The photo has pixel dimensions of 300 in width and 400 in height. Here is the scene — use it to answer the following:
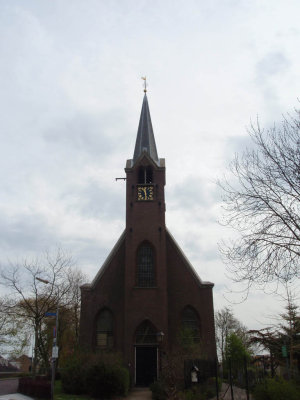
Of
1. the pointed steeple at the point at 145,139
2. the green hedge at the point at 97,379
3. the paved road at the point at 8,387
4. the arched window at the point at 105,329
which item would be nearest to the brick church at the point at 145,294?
the arched window at the point at 105,329

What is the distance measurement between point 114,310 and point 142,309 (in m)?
2.82

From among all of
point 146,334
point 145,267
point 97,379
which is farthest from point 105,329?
point 97,379

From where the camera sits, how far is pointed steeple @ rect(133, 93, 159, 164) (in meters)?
35.7

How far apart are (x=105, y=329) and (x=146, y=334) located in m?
3.60

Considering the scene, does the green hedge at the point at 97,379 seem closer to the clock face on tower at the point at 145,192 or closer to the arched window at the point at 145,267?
the arched window at the point at 145,267

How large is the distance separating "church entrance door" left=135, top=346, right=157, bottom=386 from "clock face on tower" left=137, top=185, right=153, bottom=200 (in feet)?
39.5

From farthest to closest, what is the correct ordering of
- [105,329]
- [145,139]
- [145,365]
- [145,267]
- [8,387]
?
1. [145,139]
2. [145,267]
3. [105,329]
4. [8,387]
5. [145,365]

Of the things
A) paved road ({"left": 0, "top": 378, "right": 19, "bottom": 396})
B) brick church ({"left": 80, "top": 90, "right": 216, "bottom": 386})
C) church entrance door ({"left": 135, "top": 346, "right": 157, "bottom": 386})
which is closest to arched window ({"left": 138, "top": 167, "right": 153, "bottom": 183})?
brick church ({"left": 80, "top": 90, "right": 216, "bottom": 386})

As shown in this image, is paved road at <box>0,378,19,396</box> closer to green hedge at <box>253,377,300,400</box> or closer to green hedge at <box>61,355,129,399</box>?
green hedge at <box>61,355,129,399</box>

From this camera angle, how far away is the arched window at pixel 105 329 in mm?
28391

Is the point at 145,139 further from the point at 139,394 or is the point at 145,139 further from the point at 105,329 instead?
the point at 139,394

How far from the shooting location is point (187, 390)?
1956 cm

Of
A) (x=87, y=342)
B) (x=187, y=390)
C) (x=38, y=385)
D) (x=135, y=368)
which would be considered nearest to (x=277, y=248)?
(x=187, y=390)

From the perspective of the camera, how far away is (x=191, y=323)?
95.4 ft
